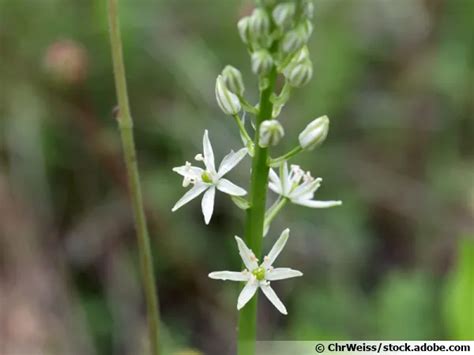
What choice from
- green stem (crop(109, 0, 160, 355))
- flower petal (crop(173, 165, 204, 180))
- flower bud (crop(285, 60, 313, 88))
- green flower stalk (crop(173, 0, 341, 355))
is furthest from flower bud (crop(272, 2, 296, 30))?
green stem (crop(109, 0, 160, 355))

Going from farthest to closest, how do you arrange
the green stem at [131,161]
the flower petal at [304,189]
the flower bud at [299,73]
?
the green stem at [131,161]
the flower petal at [304,189]
the flower bud at [299,73]

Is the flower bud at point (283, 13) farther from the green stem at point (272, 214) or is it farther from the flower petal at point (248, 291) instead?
the flower petal at point (248, 291)

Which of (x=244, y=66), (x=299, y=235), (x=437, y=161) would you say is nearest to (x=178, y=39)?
(x=244, y=66)

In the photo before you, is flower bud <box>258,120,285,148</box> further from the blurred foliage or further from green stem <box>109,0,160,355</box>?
the blurred foliage

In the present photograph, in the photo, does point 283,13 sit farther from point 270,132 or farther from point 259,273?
point 259,273

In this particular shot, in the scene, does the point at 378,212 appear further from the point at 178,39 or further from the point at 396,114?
the point at 178,39

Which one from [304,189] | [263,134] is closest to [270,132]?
[263,134]

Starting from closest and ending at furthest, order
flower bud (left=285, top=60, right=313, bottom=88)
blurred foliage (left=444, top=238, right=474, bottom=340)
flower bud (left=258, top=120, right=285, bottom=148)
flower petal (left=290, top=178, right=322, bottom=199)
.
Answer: flower bud (left=258, top=120, right=285, bottom=148) < flower bud (left=285, top=60, right=313, bottom=88) < flower petal (left=290, top=178, right=322, bottom=199) < blurred foliage (left=444, top=238, right=474, bottom=340)

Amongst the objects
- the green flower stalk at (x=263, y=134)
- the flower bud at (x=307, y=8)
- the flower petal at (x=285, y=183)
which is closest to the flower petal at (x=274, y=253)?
→ the green flower stalk at (x=263, y=134)
